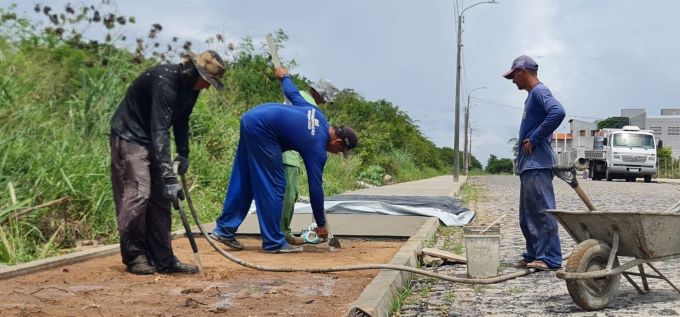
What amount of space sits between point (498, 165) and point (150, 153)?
114 m

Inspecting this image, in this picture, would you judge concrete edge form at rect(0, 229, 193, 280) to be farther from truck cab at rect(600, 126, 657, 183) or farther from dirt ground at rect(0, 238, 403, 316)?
truck cab at rect(600, 126, 657, 183)

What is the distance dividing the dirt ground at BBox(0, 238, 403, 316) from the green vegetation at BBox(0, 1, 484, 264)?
1.31 m

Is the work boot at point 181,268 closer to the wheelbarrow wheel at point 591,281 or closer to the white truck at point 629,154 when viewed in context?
the wheelbarrow wheel at point 591,281

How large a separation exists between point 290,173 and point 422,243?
64.0 inches

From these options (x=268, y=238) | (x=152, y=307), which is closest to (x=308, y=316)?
(x=152, y=307)

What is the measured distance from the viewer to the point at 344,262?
7051mm

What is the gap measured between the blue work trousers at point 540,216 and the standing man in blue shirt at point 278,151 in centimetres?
174

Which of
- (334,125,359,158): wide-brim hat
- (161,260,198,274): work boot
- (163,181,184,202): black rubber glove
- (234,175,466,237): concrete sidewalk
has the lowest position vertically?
(161,260,198,274): work boot

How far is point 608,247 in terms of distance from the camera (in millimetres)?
5285

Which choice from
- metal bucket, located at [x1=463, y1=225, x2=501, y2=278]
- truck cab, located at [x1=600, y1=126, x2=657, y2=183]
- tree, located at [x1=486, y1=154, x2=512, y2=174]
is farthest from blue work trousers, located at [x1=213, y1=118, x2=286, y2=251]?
tree, located at [x1=486, y1=154, x2=512, y2=174]

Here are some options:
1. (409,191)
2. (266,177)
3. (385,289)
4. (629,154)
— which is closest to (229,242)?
(266,177)

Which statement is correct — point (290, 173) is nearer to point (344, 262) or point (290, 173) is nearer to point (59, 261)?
point (344, 262)

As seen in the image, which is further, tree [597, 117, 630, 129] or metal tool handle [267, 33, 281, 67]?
tree [597, 117, 630, 129]

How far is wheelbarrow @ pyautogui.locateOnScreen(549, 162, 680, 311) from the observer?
16.6 ft
